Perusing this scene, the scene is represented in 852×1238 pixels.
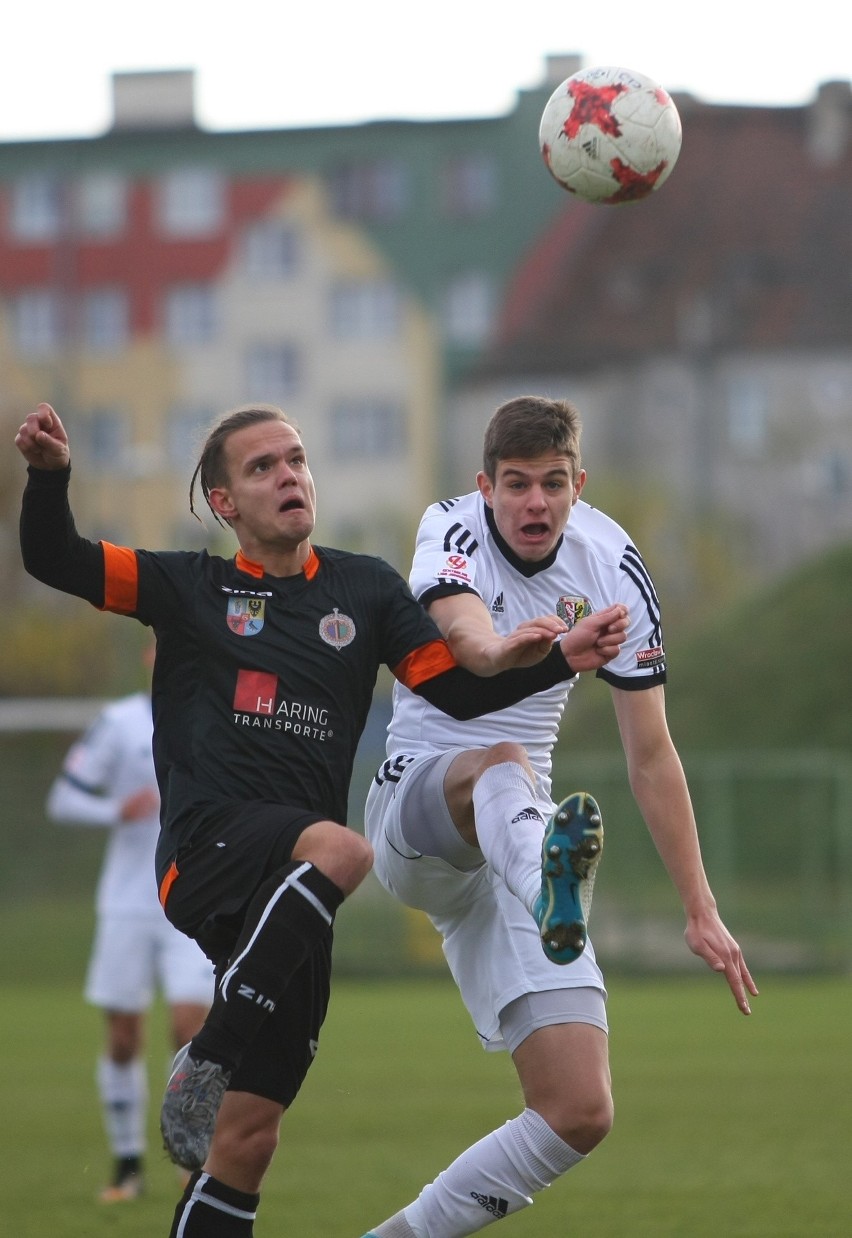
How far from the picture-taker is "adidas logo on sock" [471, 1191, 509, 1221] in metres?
5.71

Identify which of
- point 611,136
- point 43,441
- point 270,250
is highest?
point 270,250

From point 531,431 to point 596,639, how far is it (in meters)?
0.82

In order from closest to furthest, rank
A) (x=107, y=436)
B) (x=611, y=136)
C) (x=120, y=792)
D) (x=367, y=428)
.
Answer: (x=611, y=136) < (x=120, y=792) < (x=367, y=428) < (x=107, y=436)

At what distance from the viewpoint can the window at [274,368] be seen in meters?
49.8

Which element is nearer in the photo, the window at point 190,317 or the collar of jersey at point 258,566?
the collar of jersey at point 258,566

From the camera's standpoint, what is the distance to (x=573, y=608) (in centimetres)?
605

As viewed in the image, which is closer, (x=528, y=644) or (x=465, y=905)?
(x=528, y=644)

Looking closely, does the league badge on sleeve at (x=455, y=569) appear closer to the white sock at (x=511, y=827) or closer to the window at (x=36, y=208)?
the white sock at (x=511, y=827)

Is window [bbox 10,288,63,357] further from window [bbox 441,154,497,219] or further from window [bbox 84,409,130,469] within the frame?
window [bbox 441,154,497,219]

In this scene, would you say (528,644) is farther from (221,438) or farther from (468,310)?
(468,310)

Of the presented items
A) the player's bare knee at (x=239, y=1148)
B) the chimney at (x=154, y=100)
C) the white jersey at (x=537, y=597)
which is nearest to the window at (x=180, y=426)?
the chimney at (x=154, y=100)

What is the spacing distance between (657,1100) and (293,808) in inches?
326

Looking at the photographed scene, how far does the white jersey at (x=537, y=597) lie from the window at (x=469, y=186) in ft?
144

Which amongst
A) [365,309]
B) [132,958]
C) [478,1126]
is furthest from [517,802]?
[365,309]
